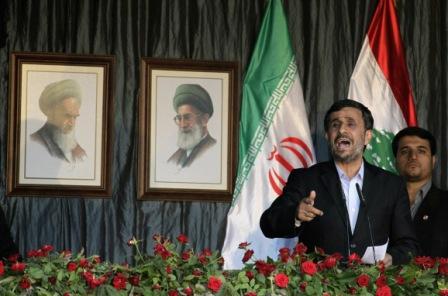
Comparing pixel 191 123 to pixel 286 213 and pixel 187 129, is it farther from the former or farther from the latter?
pixel 286 213

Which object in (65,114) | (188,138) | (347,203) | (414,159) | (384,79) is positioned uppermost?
(384,79)

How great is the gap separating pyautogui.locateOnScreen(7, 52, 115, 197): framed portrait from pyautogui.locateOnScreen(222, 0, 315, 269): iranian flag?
79 cm

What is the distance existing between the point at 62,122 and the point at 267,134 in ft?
3.93

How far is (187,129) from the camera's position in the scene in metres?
5.40

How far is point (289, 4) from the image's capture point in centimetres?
558

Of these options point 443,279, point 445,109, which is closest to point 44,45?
point 445,109

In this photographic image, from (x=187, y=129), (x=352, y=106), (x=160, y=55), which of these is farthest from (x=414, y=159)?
(x=160, y=55)

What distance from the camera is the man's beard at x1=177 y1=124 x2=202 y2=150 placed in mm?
5391

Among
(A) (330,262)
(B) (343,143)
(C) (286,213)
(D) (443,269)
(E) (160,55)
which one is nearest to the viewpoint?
(A) (330,262)

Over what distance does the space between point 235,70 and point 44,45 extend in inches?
43.9

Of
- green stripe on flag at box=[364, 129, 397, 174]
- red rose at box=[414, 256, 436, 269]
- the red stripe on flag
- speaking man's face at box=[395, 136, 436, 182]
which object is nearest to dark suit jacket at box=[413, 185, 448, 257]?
speaking man's face at box=[395, 136, 436, 182]

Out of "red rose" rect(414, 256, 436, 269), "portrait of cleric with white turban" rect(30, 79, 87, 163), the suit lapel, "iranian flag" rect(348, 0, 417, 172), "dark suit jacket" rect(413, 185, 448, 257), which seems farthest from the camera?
"iranian flag" rect(348, 0, 417, 172)

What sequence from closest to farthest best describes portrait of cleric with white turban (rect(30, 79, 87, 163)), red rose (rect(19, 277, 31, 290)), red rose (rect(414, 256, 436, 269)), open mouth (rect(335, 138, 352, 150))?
red rose (rect(19, 277, 31, 290)), red rose (rect(414, 256, 436, 269)), open mouth (rect(335, 138, 352, 150)), portrait of cleric with white turban (rect(30, 79, 87, 163))

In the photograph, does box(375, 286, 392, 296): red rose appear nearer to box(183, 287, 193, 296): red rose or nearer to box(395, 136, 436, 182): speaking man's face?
box(183, 287, 193, 296): red rose
